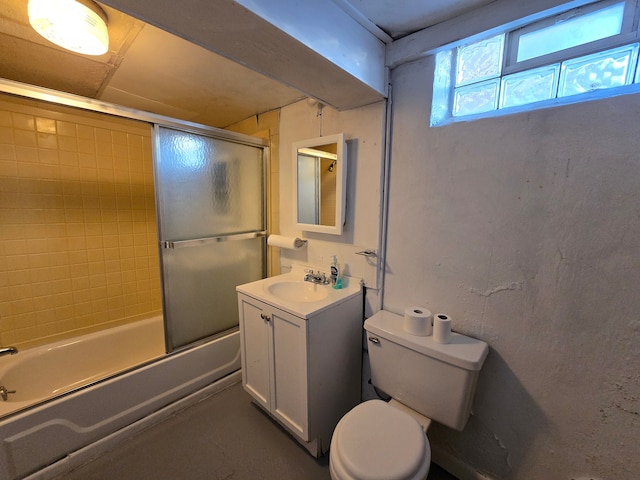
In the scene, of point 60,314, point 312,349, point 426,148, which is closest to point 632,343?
point 426,148

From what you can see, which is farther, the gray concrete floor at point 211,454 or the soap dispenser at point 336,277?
the soap dispenser at point 336,277

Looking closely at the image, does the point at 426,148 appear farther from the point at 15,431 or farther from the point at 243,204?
the point at 15,431

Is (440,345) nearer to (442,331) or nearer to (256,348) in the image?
(442,331)

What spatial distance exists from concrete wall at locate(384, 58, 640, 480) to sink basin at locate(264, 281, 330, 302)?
1.87 ft

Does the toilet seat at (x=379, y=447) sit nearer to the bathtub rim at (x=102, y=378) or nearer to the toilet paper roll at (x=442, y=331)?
the toilet paper roll at (x=442, y=331)

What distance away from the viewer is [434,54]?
1200mm

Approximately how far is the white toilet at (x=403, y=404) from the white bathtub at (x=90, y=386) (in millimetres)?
1197

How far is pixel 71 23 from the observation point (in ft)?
3.25

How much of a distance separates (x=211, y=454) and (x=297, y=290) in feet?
3.22

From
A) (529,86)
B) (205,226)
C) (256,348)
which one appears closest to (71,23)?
(205,226)

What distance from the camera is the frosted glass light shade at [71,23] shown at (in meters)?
0.95

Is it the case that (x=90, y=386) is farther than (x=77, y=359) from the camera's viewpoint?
No

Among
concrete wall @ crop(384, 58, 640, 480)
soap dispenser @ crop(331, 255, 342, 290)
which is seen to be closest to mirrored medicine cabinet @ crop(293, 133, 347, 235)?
soap dispenser @ crop(331, 255, 342, 290)

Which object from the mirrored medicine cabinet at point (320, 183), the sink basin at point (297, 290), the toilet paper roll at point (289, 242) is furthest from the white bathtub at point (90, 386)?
the mirrored medicine cabinet at point (320, 183)
